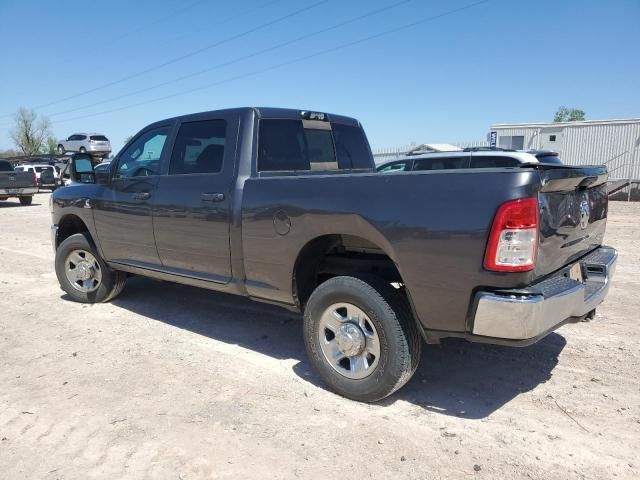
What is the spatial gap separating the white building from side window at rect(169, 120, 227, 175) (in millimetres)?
19008

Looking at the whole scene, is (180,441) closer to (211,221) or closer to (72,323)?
(211,221)

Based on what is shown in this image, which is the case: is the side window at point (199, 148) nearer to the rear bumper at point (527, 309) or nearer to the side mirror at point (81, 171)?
the side mirror at point (81, 171)

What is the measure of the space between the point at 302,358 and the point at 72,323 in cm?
262

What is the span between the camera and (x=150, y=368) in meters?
4.02

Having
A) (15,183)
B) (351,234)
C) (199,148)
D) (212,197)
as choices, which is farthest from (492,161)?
(15,183)

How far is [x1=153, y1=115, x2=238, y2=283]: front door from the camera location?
13.4 feet

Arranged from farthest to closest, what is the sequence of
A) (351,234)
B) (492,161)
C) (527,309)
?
1. (492,161)
2. (351,234)
3. (527,309)

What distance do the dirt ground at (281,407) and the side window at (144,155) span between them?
1562 millimetres

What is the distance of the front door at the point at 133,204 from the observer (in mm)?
4762

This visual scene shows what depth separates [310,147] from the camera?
181 inches

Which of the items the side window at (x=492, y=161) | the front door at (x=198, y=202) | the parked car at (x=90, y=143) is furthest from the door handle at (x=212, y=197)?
the parked car at (x=90, y=143)

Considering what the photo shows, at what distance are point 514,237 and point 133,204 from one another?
11.9ft

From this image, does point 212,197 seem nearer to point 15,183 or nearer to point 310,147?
point 310,147

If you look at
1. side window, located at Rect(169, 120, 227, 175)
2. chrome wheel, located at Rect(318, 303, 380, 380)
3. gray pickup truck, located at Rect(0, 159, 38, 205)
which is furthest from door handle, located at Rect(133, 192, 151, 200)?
gray pickup truck, located at Rect(0, 159, 38, 205)
